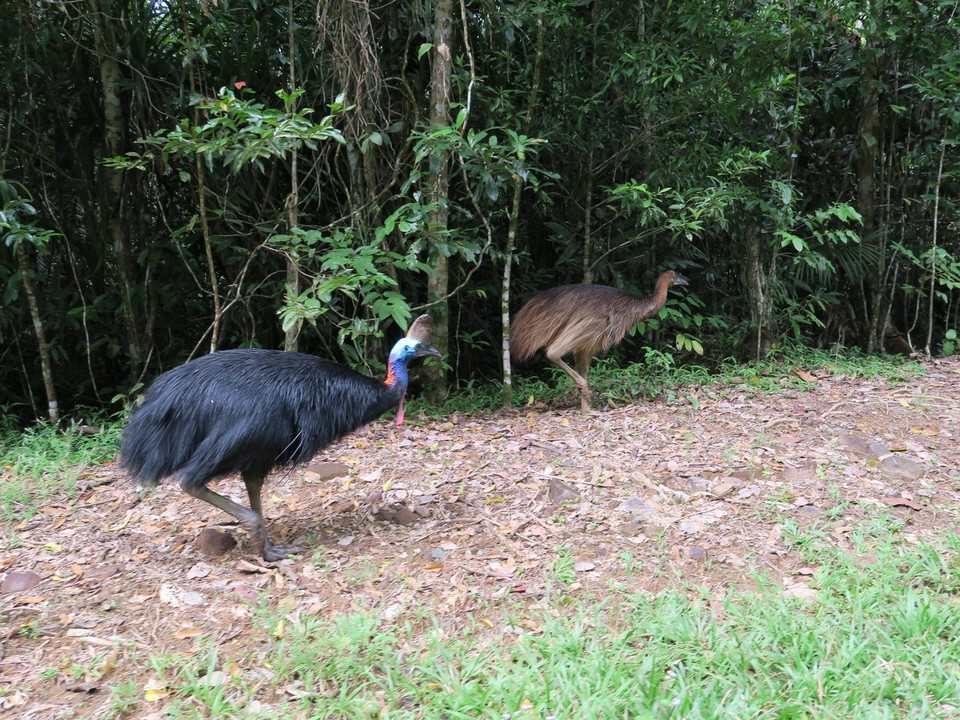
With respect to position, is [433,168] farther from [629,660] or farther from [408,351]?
[629,660]

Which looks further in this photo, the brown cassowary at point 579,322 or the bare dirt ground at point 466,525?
the brown cassowary at point 579,322

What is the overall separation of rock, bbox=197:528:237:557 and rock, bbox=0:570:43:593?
65cm

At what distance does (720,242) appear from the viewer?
7180mm

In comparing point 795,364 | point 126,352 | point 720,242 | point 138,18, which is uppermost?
point 138,18

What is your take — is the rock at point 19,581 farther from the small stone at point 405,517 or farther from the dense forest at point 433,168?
the dense forest at point 433,168

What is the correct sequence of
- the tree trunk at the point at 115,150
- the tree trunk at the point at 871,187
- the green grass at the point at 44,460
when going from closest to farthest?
the green grass at the point at 44,460, the tree trunk at the point at 115,150, the tree trunk at the point at 871,187

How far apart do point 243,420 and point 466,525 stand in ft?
3.85

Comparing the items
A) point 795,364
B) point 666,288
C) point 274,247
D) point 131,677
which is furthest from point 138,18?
point 795,364

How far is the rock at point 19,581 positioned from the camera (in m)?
3.07

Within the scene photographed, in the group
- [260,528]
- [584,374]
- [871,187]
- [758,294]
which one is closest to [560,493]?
[260,528]

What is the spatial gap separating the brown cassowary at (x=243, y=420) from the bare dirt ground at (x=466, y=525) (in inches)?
16.9

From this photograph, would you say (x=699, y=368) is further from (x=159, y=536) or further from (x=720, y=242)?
(x=159, y=536)

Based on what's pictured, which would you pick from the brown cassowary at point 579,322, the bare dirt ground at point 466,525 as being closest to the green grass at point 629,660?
the bare dirt ground at point 466,525

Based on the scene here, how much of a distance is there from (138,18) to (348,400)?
3.90 metres
